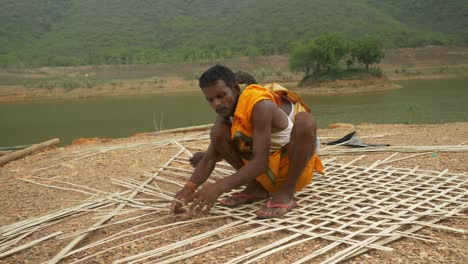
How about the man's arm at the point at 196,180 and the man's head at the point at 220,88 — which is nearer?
the man's head at the point at 220,88

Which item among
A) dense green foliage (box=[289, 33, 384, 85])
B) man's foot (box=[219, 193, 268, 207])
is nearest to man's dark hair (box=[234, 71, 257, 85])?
man's foot (box=[219, 193, 268, 207])

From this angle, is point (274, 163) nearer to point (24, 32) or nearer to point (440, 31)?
point (440, 31)

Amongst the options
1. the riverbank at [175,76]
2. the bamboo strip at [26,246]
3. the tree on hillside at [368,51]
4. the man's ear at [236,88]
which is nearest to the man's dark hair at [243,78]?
the man's ear at [236,88]

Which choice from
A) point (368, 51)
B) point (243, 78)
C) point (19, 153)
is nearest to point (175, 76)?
point (368, 51)

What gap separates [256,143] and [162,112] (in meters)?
10.9

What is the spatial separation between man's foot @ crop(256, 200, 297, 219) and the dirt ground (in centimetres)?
21

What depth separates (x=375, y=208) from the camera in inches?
87.2

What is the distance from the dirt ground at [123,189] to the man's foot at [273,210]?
0.70 ft

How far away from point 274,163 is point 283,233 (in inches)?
16.1

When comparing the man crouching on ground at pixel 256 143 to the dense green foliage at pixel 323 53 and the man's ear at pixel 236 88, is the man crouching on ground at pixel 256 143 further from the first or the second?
the dense green foliage at pixel 323 53

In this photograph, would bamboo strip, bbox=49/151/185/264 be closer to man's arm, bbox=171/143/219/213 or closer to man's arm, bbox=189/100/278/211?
man's arm, bbox=171/143/219/213

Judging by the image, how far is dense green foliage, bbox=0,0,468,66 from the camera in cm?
4372

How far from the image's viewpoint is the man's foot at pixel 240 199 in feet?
7.75

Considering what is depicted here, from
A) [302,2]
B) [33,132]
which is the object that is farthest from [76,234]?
[302,2]
